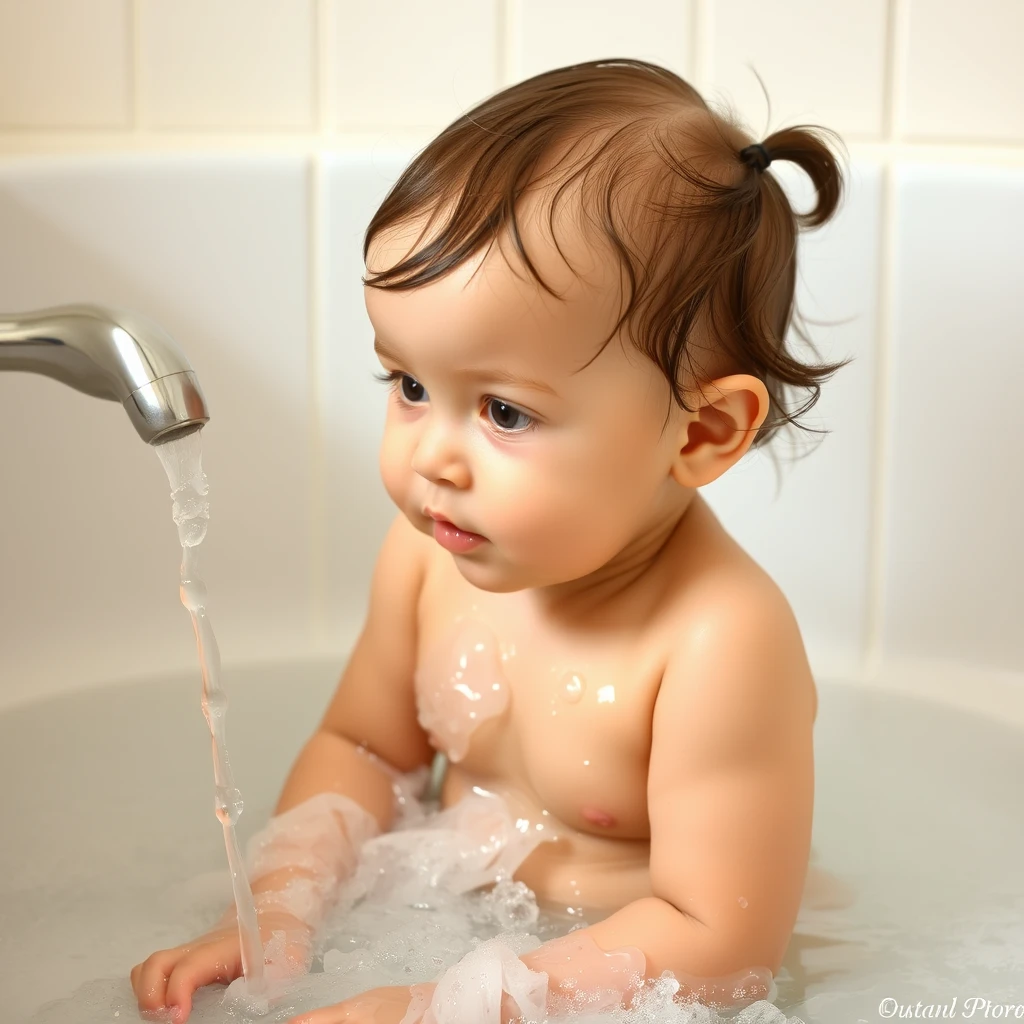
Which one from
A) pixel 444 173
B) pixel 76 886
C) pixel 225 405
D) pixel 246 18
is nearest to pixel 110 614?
pixel 225 405

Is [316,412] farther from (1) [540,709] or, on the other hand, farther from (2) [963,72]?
(2) [963,72]

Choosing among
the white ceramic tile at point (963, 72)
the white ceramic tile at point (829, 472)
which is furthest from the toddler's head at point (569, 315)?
the white ceramic tile at point (963, 72)

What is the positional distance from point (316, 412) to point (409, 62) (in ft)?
1.15

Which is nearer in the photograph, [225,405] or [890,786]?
[890,786]

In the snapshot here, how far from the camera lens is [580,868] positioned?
0.93 meters

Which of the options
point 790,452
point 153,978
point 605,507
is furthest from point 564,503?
point 790,452

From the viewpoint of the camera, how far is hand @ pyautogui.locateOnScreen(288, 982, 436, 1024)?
2.48 feet

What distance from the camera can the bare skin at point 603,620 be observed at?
30.4 inches

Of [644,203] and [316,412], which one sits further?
[316,412]

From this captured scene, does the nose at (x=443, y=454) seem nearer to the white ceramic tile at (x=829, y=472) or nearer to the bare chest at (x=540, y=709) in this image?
the bare chest at (x=540, y=709)

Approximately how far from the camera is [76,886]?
0.97 m

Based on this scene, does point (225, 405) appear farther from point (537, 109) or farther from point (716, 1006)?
point (716, 1006)

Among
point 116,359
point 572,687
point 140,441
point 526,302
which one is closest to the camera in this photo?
point 116,359

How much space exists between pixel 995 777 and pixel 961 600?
20cm
